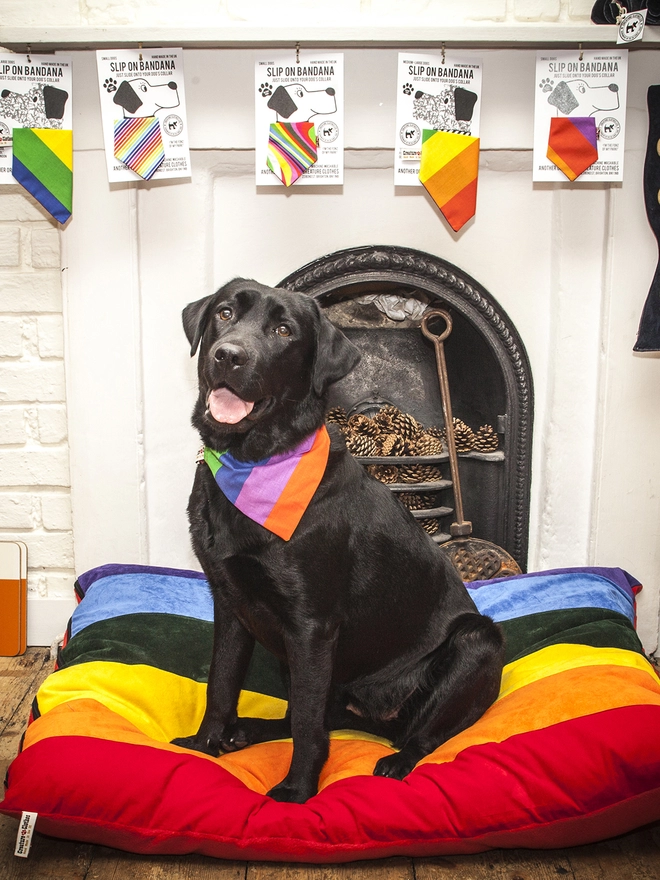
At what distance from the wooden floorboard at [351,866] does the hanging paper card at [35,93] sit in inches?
75.3

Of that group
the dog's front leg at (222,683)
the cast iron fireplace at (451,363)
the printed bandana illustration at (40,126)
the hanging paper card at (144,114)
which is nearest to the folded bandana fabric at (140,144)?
the hanging paper card at (144,114)

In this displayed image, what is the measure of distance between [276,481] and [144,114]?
1.36m

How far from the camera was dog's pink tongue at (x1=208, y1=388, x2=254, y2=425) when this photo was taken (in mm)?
1498

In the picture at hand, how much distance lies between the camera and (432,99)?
2217mm

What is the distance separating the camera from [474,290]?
2.40 metres

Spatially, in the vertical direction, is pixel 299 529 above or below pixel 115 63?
below

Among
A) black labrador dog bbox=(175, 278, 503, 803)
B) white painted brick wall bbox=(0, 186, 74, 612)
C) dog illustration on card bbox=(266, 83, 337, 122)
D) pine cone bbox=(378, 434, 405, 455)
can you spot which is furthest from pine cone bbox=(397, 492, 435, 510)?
dog illustration on card bbox=(266, 83, 337, 122)

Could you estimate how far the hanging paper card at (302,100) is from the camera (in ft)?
7.15

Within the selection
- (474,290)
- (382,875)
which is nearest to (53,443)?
(474,290)

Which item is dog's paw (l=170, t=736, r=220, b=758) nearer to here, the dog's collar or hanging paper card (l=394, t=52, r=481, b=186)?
the dog's collar

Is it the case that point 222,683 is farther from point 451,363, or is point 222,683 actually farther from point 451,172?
point 451,172

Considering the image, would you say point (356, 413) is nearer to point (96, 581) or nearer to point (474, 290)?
point (474, 290)

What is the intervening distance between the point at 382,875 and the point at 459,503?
137 centimetres

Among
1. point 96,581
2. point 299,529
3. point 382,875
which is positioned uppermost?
point 299,529
